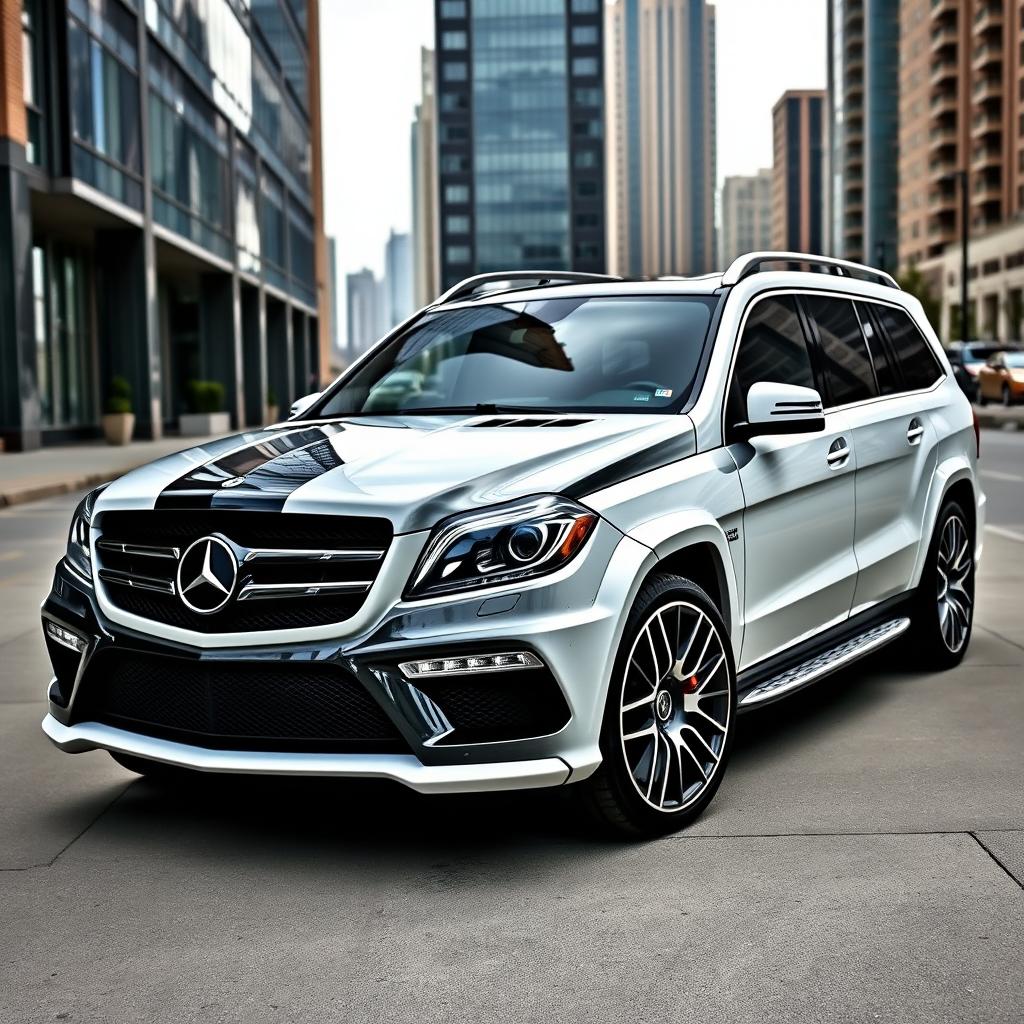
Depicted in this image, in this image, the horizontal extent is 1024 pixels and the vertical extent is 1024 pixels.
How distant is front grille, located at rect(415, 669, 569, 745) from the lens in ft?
12.6

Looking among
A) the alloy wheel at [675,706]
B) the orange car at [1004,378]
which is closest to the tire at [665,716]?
the alloy wheel at [675,706]

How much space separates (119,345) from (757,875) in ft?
111

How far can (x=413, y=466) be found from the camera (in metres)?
4.22

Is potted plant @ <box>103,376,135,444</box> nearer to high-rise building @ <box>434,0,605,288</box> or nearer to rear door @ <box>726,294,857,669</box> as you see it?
rear door @ <box>726,294,857,669</box>

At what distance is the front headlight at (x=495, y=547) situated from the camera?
385cm

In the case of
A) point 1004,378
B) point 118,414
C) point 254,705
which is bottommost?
point 254,705

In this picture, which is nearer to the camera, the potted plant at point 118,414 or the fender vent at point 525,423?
the fender vent at point 525,423

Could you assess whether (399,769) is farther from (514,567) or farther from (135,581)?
(135,581)

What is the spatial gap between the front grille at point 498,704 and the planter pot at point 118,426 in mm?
30063

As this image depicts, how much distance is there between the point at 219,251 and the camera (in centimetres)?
4378

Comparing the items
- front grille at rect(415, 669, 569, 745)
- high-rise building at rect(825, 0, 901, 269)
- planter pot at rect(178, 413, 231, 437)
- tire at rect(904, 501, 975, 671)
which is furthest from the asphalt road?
high-rise building at rect(825, 0, 901, 269)

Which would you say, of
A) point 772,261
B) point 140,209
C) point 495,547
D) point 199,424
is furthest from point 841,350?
point 199,424

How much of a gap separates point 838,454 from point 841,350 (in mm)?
650

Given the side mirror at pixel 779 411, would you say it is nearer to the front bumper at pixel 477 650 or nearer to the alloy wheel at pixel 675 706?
the alloy wheel at pixel 675 706
